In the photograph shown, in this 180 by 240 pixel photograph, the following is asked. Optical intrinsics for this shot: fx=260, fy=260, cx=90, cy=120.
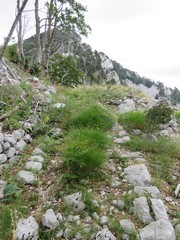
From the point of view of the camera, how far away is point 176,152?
16.0 ft

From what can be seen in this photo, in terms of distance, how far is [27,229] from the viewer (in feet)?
9.16

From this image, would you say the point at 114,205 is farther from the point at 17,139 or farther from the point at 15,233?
the point at 17,139

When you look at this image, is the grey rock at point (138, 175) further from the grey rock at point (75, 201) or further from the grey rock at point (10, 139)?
the grey rock at point (10, 139)

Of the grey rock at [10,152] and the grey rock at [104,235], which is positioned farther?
the grey rock at [10,152]

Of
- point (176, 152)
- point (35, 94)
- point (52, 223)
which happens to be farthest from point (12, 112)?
point (176, 152)

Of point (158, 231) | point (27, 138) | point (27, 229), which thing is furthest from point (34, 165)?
point (158, 231)

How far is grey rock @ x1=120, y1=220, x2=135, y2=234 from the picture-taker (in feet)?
9.42


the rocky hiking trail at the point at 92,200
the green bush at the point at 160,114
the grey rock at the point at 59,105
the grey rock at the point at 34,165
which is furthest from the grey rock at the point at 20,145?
the green bush at the point at 160,114

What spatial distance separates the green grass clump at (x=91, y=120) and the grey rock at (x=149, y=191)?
81.6 inches

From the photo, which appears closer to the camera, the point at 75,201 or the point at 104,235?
the point at 104,235

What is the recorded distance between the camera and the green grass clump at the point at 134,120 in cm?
609

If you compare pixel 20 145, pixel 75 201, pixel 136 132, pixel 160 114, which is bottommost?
pixel 75 201

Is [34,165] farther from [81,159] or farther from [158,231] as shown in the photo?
[158,231]

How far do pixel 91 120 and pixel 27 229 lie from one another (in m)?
3.21
